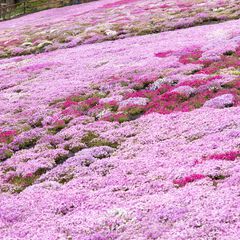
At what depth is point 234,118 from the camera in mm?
18625

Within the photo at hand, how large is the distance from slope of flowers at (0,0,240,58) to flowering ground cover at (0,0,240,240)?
13.7 meters

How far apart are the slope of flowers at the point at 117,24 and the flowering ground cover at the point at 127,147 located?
13.7 meters

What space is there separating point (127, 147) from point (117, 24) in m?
39.2

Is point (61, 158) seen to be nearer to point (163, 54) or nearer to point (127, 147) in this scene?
point (127, 147)

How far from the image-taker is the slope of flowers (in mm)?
49031

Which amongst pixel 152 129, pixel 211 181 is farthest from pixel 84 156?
pixel 211 181

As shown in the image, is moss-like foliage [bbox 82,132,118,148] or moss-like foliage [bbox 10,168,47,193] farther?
moss-like foliage [bbox 82,132,118,148]

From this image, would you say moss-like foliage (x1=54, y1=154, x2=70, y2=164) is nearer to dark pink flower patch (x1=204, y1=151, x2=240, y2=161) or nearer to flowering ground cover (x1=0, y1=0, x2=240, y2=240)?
flowering ground cover (x1=0, y1=0, x2=240, y2=240)

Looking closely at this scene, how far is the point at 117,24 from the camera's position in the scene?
182ft

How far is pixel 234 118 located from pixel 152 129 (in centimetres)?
381

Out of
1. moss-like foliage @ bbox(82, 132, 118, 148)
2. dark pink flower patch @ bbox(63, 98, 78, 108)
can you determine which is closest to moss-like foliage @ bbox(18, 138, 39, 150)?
moss-like foliage @ bbox(82, 132, 118, 148)

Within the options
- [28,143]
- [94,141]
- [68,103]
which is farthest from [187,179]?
[68,103]

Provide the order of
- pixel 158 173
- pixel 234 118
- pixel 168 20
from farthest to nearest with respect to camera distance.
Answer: pixel 168 20, pixel 234 118, pixel 158 173

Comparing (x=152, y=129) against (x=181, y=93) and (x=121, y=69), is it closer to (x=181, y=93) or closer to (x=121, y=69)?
(x=181, y=93)
